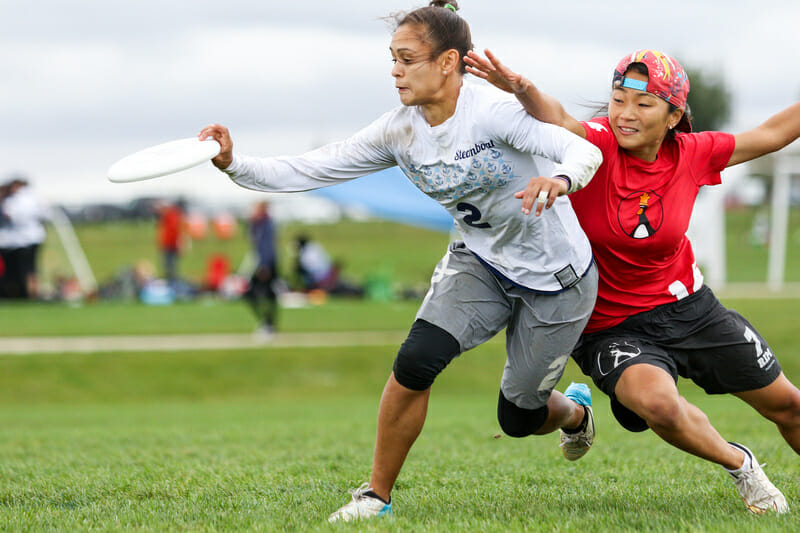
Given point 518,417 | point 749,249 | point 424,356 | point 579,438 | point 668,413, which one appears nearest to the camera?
point 668,413

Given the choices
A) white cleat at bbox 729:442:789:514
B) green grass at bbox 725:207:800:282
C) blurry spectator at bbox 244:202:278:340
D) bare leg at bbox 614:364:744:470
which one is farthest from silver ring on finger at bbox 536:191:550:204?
green grass at bbox 725:207:800:282

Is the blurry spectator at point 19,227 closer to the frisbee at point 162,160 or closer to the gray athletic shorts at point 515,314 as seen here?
the frisbee at point 162,160

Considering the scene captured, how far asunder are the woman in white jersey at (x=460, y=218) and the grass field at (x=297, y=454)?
0.57 metres

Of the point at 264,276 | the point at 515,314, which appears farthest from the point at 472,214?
the point at 264,276

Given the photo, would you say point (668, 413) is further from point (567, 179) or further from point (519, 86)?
A: point (519, 86)

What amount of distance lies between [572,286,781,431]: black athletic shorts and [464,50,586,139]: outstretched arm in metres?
0.99

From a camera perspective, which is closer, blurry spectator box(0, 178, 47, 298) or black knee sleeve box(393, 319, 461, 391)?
black knee sleeve box(393, 319, 461, 391)

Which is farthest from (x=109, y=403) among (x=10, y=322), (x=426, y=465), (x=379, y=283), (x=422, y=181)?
(x=379, y=283)

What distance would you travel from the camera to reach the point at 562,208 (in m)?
4.40

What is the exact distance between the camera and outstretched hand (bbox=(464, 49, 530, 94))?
13.7ft

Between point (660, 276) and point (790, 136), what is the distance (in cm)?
92

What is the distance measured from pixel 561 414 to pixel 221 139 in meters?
2.21

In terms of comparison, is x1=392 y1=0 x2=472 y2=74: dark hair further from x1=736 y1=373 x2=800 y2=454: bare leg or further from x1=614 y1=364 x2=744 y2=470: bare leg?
x1=736 y1=373 x2=800 y2=454: bare leg

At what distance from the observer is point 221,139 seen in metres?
4.50
